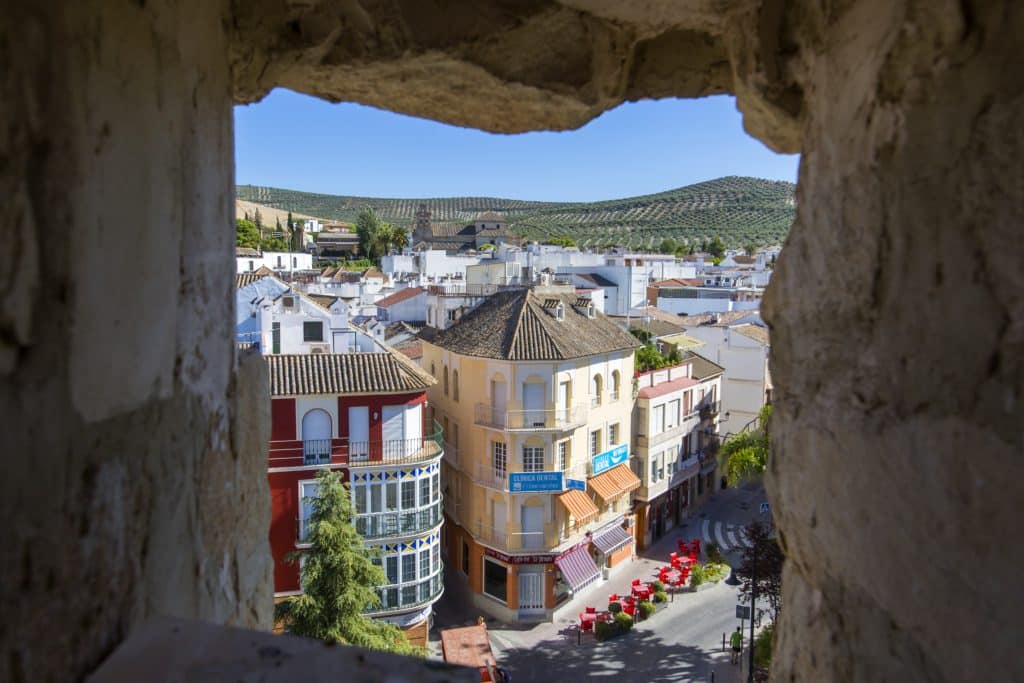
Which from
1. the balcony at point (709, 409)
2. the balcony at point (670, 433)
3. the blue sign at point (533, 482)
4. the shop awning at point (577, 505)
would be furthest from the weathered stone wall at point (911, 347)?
the balcony at point (709, 409)

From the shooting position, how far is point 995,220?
4.53ft

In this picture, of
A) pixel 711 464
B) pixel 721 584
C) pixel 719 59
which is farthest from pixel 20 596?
pixel 711 464

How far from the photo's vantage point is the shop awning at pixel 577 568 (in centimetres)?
1983

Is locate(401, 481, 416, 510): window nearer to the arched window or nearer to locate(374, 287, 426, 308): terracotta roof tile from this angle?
the arched window

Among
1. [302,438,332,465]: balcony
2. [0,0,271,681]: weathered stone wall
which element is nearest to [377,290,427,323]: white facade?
[302,438,332,465]: balcony

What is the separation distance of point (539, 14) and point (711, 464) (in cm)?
2733

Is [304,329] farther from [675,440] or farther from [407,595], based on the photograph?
[675,440]

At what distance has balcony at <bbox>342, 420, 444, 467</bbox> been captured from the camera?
640 inches

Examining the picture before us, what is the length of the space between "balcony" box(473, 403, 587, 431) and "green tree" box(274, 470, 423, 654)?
6.42 meters

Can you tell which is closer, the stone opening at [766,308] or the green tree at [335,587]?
the stone opening at [766,308]

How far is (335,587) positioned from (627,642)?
339 inches

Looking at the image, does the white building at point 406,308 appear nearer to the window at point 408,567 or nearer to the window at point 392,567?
the window at point 408,567

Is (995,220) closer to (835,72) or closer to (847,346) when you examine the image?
(847,346)

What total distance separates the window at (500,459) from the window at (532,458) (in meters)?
0.48
